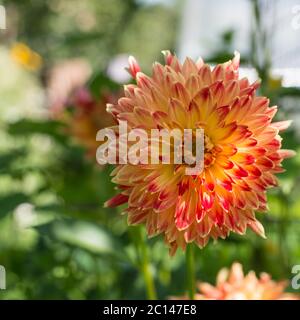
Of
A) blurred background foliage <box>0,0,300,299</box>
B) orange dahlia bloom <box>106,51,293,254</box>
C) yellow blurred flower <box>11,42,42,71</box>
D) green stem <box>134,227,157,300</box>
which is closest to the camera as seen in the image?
orange dahlia bloom <box>106,51,293,254</box>

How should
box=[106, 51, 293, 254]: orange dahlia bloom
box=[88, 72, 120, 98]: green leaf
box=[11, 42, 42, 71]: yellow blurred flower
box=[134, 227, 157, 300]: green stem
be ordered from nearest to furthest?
1. box=[106, 51, 293, 254]: orange dahlia bloom
2. box=[134, 227, 157, 300]: green stem
3. box=[88, 72, 120, 98]: green leaf
4. box=[11, 42, 42, 71]: yellow blurred flower

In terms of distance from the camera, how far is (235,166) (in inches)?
25.4

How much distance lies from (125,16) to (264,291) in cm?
796

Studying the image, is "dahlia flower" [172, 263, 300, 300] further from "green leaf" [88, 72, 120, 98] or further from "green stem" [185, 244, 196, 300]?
"green leaf" [88, 72, 120, 98]

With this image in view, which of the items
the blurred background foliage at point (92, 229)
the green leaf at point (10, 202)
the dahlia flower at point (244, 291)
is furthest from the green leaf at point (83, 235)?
the dahlia flower at point (244, 291)

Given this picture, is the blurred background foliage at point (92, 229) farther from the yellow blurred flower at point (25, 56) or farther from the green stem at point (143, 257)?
the yellow blurred flower at point (25, 56)

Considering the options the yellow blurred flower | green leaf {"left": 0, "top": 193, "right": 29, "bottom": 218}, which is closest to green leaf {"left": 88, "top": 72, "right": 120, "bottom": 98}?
green leaf {"left": 0, "top": 193, "right": 29, "bottom": 218}

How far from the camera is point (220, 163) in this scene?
2.17 feet

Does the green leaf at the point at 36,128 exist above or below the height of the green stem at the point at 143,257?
above

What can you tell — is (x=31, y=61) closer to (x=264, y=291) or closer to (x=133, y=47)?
(x=264, y=291)

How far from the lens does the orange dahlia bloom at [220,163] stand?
634mm

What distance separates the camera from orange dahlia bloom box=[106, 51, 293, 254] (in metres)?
0.63

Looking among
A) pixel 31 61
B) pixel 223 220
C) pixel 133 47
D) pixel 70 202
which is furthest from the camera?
pixel 133 47
